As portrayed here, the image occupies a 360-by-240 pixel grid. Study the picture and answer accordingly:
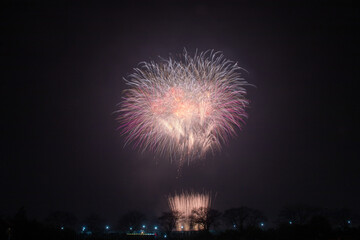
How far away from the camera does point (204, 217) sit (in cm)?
8812

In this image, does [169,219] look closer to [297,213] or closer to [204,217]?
[204,217]

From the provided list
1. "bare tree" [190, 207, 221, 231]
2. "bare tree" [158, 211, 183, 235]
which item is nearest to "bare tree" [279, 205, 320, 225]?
"bare tree" [190, 207, 221, 231]

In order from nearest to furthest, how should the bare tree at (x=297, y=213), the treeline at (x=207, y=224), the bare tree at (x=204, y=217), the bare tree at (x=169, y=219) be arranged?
the treeline at (x=207, y=224), the bare tree at (x=204, y=217), the bare tree at (x=297, y=213), the bare tree at (x=169, y=219)

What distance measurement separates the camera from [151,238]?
56.2m

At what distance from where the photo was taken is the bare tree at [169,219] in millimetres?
94188

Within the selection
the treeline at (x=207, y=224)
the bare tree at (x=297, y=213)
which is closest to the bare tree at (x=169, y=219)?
the treeline at (x=207, y=224)

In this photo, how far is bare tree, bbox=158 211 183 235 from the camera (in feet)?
309

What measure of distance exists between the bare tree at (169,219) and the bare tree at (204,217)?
7477mm

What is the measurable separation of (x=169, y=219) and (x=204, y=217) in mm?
12601

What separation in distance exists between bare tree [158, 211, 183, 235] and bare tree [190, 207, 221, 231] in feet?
24.5

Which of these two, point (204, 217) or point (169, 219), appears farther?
point (169, 219)

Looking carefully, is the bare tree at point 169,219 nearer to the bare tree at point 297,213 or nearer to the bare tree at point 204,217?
the bare tree at point 204,217

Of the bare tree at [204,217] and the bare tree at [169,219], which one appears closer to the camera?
the bare tree at [204,217]

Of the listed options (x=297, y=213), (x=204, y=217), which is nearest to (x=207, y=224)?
(x=204, y=217)
